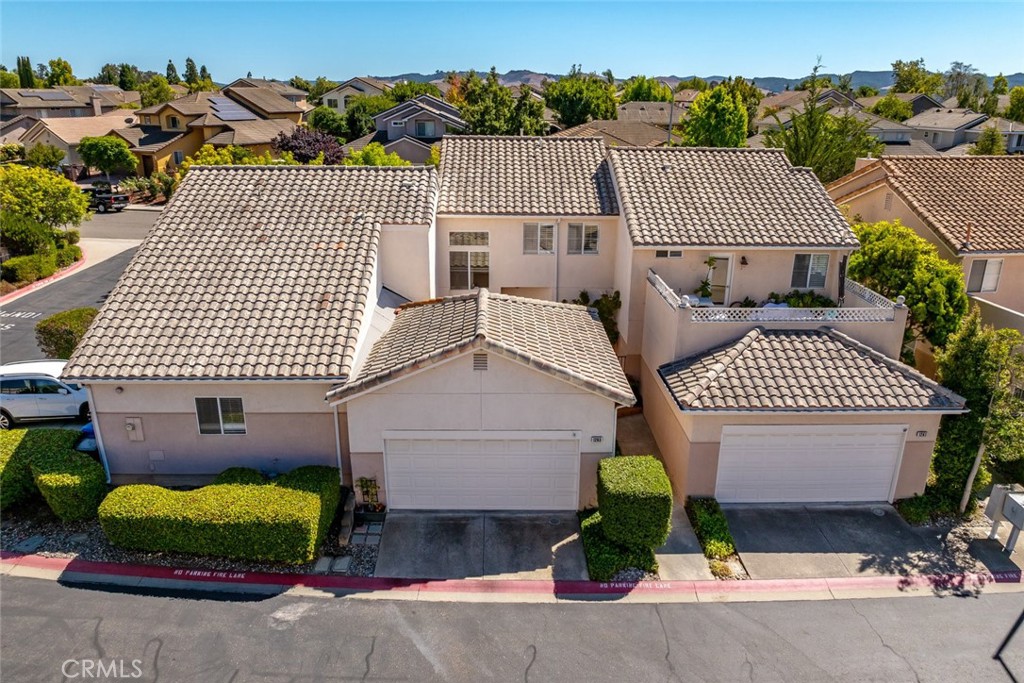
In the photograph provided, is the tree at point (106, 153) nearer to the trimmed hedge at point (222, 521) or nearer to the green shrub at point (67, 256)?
the green shrub at point (67, 256)

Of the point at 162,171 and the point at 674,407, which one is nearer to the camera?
the point at 674,407

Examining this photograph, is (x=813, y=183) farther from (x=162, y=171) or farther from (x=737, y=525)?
(x=162, y=171)

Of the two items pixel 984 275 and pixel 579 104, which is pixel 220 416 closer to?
pixel 984 275

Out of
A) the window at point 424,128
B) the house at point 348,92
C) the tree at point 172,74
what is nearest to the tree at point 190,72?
the tree at point 172,74

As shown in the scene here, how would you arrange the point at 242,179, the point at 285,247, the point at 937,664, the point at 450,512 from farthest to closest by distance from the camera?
the point at 242,179 < the point at 285,247 < the point at 450,512 < the point at 937,664

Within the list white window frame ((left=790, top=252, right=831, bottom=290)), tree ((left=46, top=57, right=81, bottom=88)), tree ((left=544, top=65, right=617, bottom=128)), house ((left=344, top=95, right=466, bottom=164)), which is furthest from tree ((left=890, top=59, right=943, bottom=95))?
tree ((left=46, top=57, right=81, bottom=88))

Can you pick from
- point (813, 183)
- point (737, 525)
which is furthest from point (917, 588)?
point (813, 183)
